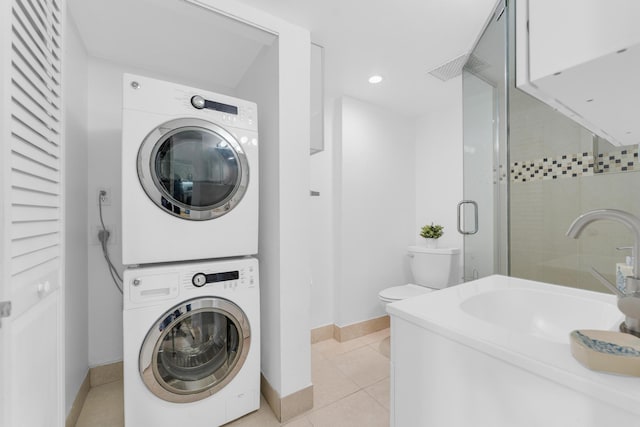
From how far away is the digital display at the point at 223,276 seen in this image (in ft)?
4.80

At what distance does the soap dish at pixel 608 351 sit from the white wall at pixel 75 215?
6.29 feet

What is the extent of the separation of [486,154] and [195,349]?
207 cm

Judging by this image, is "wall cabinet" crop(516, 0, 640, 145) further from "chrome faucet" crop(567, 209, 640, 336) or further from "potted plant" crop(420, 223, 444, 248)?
"potted plant" crop(420, 223, 444, 248)

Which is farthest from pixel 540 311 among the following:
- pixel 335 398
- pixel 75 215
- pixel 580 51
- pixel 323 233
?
pixel 75 215

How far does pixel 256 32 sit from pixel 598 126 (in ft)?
5.14

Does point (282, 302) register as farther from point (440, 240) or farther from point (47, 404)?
point (440, 240)

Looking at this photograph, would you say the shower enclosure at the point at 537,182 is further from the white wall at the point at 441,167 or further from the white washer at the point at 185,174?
the white washer at the point at 185,174

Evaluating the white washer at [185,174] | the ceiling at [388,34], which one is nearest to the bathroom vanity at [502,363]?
the white washer at [185,174]

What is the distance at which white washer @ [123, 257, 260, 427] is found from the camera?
1304mm

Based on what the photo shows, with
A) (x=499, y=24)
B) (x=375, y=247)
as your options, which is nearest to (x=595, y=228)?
(x=499, y=24)

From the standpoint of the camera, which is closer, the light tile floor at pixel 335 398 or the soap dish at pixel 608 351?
the soap dish at pixel 608 351

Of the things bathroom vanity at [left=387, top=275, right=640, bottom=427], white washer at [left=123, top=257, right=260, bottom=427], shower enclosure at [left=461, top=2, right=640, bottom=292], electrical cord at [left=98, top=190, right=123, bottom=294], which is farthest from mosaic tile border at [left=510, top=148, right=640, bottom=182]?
electrical cord at [left=98, top=190, right=123, bottom=294]

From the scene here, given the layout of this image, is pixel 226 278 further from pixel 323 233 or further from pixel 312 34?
pixel 312 34

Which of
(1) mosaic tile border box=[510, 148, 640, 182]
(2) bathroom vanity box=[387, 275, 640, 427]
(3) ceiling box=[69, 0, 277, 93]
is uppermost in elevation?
(3) ceiling box=[69, 0, 277, 93]
